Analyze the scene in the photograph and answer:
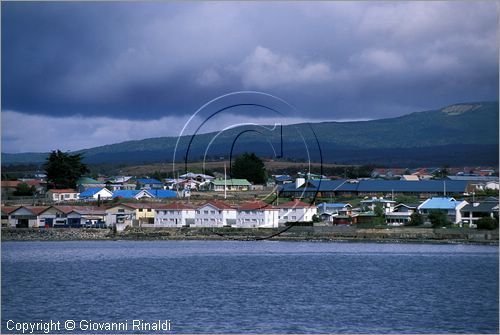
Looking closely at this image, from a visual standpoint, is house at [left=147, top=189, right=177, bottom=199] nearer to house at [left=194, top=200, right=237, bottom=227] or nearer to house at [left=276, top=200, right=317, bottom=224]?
house at [left=194, top=200, right=237, bottom=227]

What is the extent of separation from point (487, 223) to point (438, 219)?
2468 mm

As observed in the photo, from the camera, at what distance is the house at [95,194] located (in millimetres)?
60281

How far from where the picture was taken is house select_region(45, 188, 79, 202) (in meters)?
60.7

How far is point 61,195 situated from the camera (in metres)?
61.0

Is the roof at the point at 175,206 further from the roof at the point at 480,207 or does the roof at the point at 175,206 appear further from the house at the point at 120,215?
the roof at the point at 480,207

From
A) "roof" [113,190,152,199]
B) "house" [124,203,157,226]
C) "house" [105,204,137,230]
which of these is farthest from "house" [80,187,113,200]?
"house" [124,203,157,226]

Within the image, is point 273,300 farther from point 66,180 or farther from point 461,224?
point 66,180

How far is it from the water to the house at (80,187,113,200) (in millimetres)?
22023


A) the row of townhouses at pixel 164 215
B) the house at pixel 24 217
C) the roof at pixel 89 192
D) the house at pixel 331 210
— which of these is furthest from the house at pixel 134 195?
the house at pixel 331 210

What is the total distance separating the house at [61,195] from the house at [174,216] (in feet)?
45.4

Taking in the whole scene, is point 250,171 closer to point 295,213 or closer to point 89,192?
point 89,192

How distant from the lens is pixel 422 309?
65.5 feet

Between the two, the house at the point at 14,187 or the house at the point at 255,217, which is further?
the house at the point at 14,187

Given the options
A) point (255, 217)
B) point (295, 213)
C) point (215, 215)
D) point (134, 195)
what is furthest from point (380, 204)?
point (134, 195)
